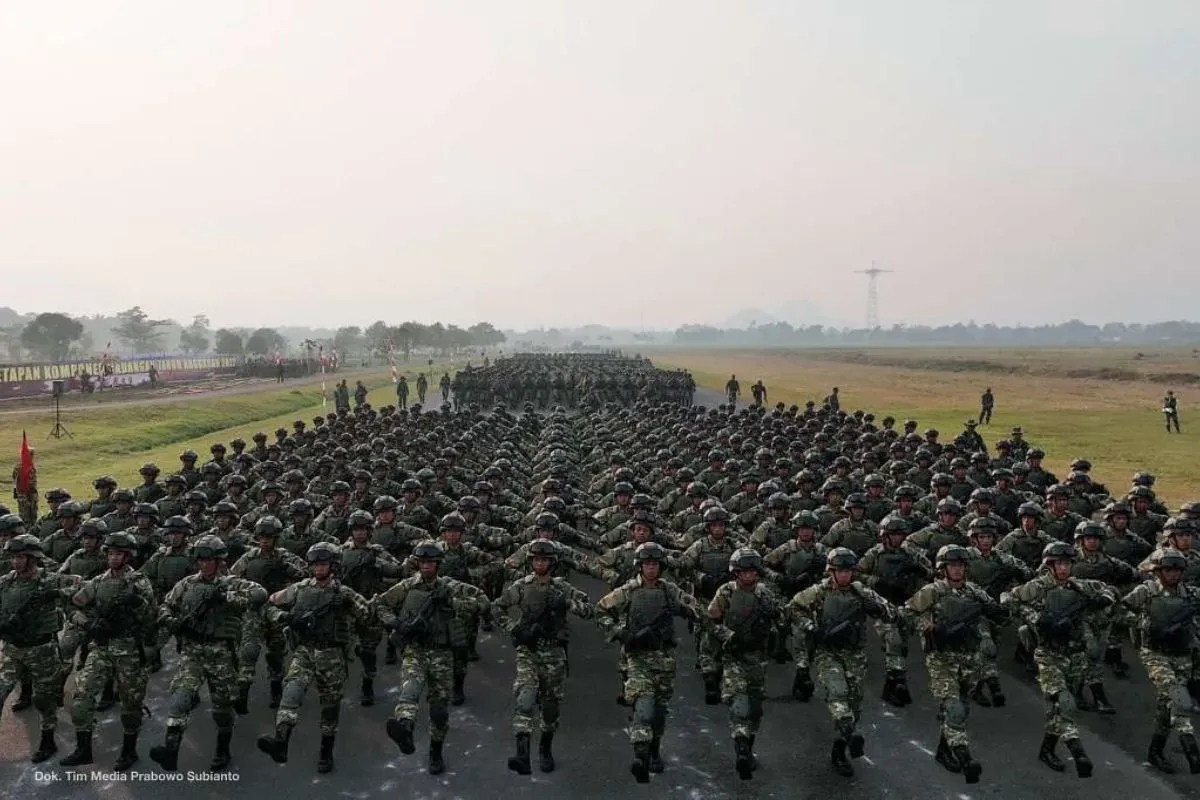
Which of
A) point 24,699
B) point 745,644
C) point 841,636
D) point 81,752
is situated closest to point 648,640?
point 745,644

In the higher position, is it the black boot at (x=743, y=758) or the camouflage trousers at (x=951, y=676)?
the camouflage trousers at (x=951, y=676)

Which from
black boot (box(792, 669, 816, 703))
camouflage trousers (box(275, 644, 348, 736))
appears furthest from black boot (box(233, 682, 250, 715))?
black boot (box(792, 669, 816, 703))

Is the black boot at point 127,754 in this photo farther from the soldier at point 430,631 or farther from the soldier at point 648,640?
the soldier at point 648,640

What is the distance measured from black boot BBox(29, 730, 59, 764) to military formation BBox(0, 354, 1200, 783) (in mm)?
26

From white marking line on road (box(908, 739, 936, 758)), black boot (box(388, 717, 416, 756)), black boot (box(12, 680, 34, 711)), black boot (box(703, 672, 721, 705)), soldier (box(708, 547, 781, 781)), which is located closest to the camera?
black boot (box(388, 717, 416, 756))

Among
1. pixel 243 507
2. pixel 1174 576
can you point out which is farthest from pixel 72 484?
pixel 1174 576

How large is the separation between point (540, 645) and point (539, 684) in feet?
1.37

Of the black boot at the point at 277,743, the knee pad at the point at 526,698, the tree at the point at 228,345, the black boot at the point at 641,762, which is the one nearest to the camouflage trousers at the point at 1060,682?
the black boot at the point at 641,762

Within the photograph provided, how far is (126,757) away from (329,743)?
2.10 metres

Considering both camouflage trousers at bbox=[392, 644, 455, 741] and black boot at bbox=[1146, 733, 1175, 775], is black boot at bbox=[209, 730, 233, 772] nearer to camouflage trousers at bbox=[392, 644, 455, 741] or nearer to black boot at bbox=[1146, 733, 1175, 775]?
camouflage trousers at bbox=[392, 644, 455, 741]

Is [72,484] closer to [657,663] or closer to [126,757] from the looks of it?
[126,757]

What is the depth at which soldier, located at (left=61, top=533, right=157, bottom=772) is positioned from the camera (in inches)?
316

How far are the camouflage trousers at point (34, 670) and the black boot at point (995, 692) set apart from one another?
408 inches

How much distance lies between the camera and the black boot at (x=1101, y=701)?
30.6 feet
